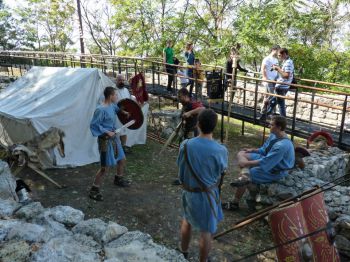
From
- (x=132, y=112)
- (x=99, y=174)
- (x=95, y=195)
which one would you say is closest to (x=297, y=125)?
(x=132, y=112)

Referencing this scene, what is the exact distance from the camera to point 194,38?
18375 millimetres

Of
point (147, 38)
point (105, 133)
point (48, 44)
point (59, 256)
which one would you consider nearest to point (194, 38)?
point (147, 38)

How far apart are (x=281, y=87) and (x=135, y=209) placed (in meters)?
4.36

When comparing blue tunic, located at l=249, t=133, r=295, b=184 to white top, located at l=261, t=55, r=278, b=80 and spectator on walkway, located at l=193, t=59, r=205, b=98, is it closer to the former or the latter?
white top, located at l=261, t=55, r=278, b=80

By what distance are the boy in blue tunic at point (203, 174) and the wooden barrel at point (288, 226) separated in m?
0.56

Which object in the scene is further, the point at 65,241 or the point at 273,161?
the point at 273,161

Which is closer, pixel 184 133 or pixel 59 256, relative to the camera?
pixel 59 256

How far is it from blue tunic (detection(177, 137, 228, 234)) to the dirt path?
3.19 ft

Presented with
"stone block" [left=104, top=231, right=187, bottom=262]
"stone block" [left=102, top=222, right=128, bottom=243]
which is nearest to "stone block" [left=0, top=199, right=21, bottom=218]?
"stone block" [left=102, top=222, right=128, bottom=243]

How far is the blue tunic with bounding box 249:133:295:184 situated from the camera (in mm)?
4457

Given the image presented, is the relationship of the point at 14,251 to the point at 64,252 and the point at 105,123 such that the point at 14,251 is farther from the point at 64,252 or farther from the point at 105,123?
the point at 105,123

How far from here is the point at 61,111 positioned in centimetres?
670

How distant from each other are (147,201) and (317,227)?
106 inches

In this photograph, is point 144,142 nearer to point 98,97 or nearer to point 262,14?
point 98,97
